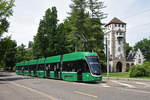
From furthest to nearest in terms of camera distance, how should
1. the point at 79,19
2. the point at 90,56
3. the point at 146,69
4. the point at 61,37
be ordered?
the point at 61,37
the point at 79,19
the point at 146,69
the point at 90,56

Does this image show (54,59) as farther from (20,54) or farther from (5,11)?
(20,54)

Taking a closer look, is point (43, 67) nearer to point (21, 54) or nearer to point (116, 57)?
point (116, 57)

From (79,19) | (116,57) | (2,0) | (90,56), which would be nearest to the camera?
(90,56)

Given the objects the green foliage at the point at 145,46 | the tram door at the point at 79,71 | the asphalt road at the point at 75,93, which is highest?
the green foliage at the point at 145,46

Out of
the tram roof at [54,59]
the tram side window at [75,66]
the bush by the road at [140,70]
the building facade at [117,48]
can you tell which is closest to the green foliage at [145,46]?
the building facade at [117,48]

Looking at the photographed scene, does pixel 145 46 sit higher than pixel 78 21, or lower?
higher

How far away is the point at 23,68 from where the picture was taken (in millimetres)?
46844

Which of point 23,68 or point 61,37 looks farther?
point 61,37

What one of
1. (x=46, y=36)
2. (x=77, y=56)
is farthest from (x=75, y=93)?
(x=46, y=36)

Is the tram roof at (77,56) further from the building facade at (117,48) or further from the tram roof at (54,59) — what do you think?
the building facade at (117,48)

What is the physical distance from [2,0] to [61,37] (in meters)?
32.6

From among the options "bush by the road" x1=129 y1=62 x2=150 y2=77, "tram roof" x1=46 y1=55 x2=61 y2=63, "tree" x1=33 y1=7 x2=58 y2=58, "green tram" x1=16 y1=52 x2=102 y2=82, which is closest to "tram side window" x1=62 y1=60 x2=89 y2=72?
"green tram" x1=16 y1=52 x2=102 y2=82

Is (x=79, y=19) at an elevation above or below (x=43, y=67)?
above

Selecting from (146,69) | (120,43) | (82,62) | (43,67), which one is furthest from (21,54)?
(82,62)
